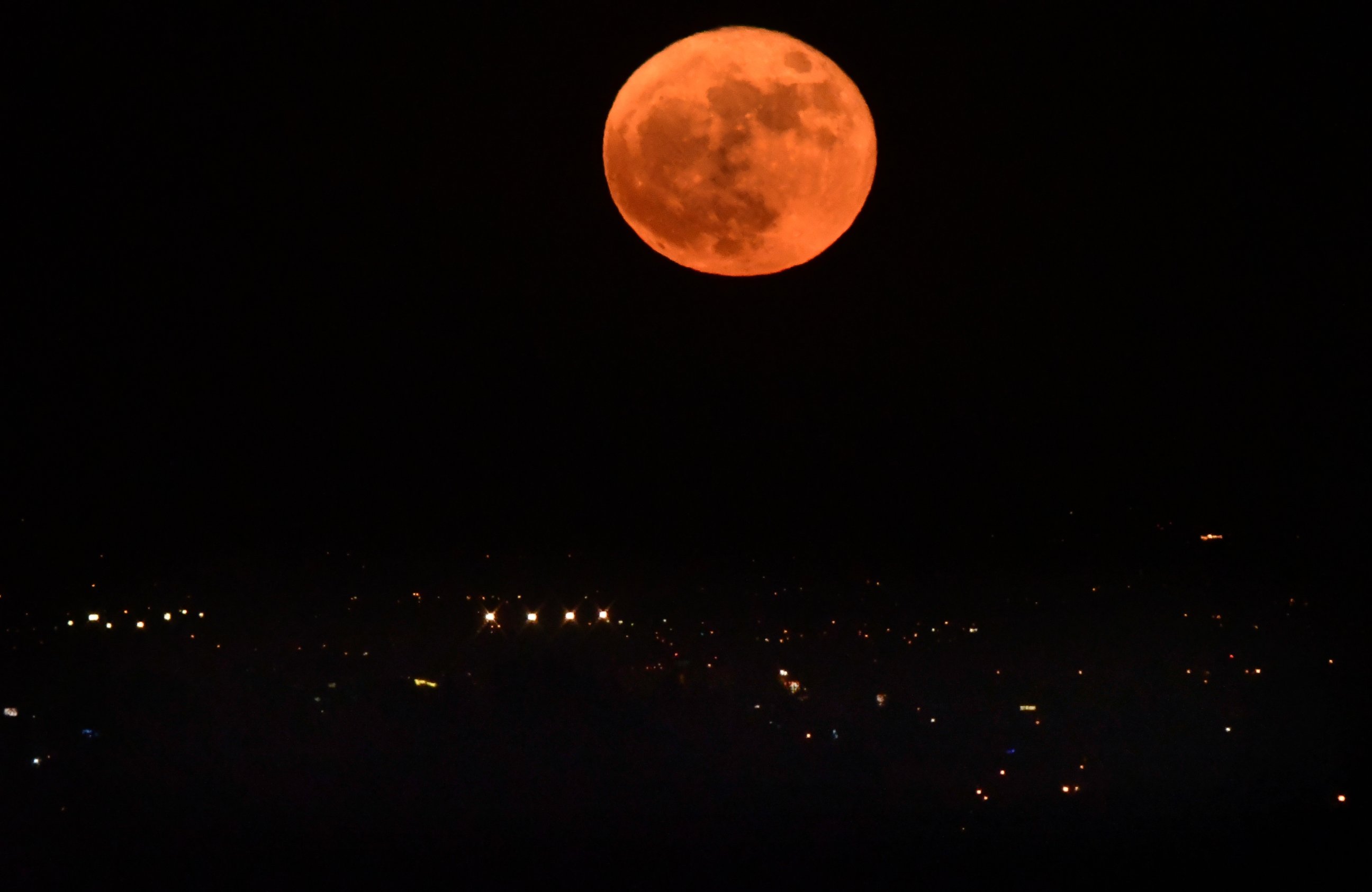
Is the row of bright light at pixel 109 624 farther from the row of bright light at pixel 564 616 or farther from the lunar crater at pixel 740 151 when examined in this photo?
the lunar crater at pixel 740 151

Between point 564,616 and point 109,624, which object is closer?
point 109,624

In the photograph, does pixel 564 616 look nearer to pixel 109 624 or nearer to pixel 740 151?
pixel 109 624

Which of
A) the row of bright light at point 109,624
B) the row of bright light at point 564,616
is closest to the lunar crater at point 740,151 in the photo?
the row of bright light at point 564,616

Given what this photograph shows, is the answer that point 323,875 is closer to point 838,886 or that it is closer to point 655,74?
point 838,886

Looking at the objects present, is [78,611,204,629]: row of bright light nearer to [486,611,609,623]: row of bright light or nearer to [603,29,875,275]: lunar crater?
[486,611,609,623]: row of bright light

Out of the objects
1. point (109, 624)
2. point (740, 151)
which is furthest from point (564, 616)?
point (740, 151)

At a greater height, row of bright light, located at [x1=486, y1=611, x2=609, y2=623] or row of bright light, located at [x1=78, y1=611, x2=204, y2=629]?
row of bright light, located at [x1=486, y1=611, x2=609, y2=623]

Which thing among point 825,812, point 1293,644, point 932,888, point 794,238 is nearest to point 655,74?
point 794,238

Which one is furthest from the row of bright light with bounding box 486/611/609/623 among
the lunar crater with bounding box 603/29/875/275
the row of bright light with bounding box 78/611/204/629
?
the lunar crater with bounding box 603/29/875/275
